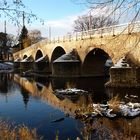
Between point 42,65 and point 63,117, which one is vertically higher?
point 42,65

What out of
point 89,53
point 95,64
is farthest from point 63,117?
point 95,64

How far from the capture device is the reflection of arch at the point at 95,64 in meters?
44.5

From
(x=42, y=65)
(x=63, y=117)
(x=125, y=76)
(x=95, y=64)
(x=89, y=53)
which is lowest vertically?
(x=63, y=117)

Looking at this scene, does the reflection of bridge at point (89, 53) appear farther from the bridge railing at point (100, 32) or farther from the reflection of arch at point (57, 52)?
the reflection of arch at point (57, 52)

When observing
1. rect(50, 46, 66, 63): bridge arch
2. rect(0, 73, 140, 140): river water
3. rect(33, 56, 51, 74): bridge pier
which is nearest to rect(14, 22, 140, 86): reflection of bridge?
rect(50, 46, 66, 63): bridge arch

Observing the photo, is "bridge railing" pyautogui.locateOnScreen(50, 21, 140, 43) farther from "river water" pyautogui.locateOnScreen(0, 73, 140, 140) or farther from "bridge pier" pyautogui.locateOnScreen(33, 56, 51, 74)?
"bridge pier" pyautogui.locateOnScreen(33, 56, 51, 74)

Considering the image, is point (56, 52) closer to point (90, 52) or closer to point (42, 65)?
point (42, 65)

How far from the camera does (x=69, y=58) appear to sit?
4488cm

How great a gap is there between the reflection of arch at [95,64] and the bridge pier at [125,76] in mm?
14788

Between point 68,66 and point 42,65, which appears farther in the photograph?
point 42,65

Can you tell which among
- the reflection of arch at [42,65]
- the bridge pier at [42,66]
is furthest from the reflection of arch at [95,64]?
the reflection of arch at [42,65]

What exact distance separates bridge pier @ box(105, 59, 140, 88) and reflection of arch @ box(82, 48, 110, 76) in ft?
48.5

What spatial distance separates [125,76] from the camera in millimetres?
28938

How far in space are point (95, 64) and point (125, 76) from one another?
649 inches
